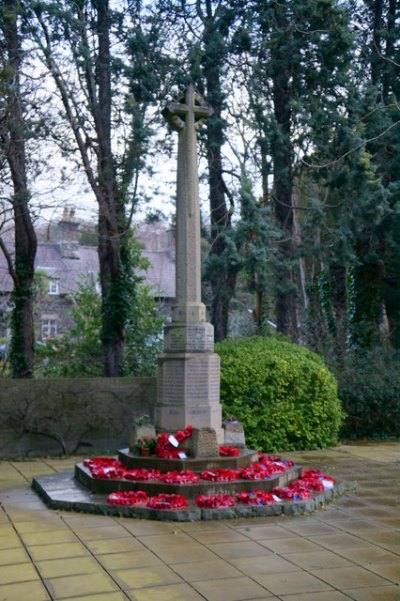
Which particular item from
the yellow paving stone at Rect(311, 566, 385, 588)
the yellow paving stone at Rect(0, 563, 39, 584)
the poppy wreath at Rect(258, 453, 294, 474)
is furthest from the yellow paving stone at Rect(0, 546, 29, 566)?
the poppy wreath at Rect(258, 453, 294, 474)

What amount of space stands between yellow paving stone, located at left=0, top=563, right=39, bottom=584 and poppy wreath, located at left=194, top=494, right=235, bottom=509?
235cm

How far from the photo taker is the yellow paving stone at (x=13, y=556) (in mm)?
6230

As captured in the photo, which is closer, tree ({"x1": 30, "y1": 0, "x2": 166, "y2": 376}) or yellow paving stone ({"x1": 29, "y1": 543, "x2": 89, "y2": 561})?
yellow paving stone ({"x1": 29, "y1": 543, "x2": 89, "y2": 561})

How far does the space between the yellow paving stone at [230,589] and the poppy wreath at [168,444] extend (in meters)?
3.54

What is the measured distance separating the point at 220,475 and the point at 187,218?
3.46m

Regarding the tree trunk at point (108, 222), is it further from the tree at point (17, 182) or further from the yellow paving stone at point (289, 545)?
Result: the yellow paving stone at point (289, 545)

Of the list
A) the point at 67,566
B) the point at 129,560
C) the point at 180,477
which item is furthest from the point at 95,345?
the point at 67,566

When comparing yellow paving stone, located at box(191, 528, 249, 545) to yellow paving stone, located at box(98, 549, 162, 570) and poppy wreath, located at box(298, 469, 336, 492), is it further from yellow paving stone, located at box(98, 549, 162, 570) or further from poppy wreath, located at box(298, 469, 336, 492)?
poppy wreath, located at box(298, 469, 336, 492)

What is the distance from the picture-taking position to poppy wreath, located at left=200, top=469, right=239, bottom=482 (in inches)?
340

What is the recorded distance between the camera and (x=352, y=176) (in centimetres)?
1666

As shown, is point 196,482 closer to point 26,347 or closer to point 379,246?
point 26,347

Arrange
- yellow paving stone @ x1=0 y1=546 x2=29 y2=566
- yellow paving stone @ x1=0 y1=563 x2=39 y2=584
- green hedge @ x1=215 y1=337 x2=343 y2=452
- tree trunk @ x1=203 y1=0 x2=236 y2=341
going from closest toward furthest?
yellow paving stone @ x1=0 y1=563 x2=39 y2=584 → yellow paving stone @ x1=0 y1=546 x2=29 y2=566 → green hedge @ x1=215 y1=337 x2=343 y2=452 → tree trunk @ x1=203 y1=0 x2=236 y2=341

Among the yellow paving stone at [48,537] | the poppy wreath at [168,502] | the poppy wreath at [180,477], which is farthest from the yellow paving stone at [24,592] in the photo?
the poppy wreath at [180,477]

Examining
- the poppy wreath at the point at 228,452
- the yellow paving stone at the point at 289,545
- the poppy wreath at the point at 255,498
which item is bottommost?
the yellow paving stone at the point at 289,545
